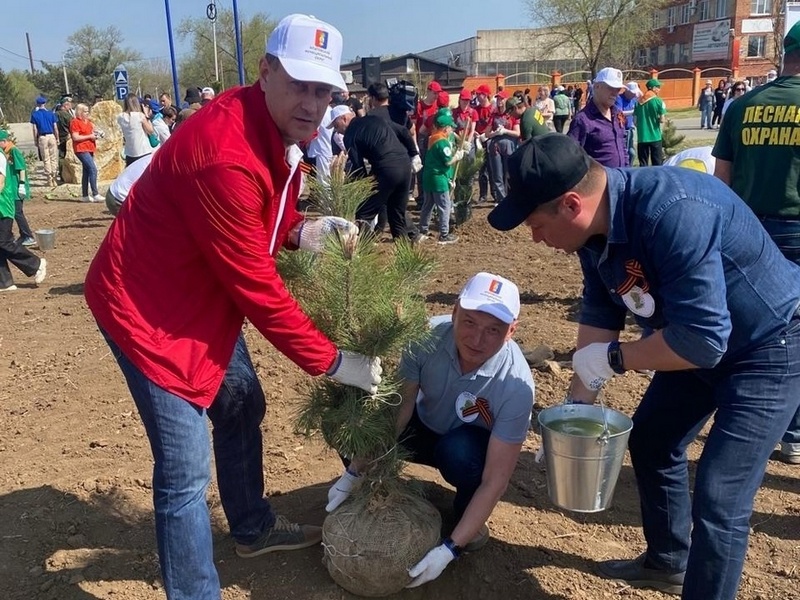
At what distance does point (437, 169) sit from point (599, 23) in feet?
123

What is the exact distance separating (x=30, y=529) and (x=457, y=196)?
688cm

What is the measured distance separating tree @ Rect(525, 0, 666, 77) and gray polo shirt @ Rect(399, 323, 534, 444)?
39.9 metres

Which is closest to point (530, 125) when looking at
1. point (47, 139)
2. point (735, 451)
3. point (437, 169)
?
point (437, 169)

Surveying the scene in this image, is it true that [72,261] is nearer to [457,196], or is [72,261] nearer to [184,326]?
[457,196]

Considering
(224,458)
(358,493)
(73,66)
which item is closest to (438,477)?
(358,493)

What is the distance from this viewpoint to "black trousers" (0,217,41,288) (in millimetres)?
6586

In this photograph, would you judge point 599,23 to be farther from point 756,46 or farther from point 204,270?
point 204,270

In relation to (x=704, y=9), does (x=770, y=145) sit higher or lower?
lower

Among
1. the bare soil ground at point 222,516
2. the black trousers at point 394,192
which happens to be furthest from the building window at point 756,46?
the bare soil ground at point 222,516

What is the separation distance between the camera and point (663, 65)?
2175 inches

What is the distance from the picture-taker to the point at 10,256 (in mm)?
6766

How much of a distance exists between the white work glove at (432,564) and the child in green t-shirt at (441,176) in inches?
237

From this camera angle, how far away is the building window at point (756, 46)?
153 feet

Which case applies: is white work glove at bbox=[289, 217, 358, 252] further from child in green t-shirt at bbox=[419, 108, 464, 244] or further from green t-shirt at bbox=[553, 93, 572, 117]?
green t-shirt at bbox=[553, 93, 572, 117]
